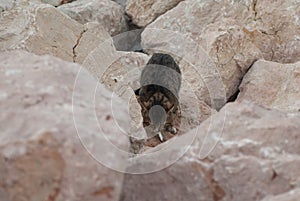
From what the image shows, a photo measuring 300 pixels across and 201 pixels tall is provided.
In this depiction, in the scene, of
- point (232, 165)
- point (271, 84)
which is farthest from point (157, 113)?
point (232, 165)

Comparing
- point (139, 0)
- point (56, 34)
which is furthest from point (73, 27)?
point (139, 0)

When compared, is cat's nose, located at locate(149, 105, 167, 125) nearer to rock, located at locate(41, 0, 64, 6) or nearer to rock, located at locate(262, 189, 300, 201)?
rock, located at locate(262, 189, 300, 201)

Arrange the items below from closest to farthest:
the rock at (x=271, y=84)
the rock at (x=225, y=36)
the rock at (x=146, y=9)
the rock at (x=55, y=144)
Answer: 1. the rock at (x=55, y=144)
2. the rock at (x=271, y=84)
3. the rock at (x=225, y=36)
4. the rock at (x=146, y=9)

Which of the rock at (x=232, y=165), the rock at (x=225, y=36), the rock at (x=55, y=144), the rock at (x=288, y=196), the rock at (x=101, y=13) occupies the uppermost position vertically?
the rock at (x=55, y=144)

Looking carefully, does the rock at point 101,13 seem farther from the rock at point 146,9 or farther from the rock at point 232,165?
the rock at point 232,165

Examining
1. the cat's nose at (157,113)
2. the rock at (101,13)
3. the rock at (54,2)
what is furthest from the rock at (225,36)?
the rock at (54,2)

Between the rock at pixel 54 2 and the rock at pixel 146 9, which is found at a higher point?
the rock at pixel 146 9

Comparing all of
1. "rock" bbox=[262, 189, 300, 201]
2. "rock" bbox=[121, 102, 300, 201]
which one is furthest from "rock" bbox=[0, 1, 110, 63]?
"rock" bbox=[262, 189, 300, 201]

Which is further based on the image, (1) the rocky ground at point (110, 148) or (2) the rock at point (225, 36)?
(2) the rock at point (225, 36)
